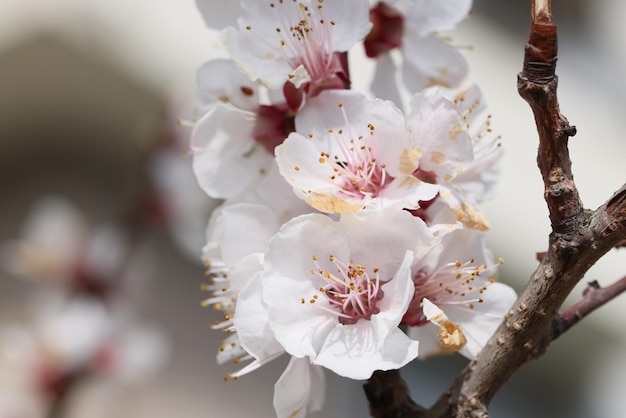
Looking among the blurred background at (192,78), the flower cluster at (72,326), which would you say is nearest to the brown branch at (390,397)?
the flower cluster at (72,326)

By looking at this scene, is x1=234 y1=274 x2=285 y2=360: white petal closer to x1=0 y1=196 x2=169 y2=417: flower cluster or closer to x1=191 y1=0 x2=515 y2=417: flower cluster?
x1=191 y1=0 x2=515 y2=417: flower cluster

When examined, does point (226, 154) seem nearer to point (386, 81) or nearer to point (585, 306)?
point (386, 81)

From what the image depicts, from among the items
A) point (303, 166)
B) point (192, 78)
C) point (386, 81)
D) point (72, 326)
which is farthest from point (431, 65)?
point (192, 78)

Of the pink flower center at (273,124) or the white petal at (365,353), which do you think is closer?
the white petal at (365,353)

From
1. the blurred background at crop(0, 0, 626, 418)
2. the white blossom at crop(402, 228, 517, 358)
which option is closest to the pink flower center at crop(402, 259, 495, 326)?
the white blossom at crop(402, 228, 517, 358)

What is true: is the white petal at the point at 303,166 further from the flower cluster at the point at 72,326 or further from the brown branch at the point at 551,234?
the flower cluster at the point at 72,326
